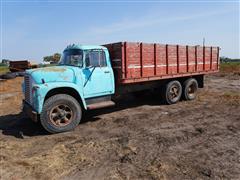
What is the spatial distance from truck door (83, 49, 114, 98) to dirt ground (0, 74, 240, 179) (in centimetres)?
99

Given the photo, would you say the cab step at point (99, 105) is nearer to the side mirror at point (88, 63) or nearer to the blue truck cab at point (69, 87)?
the blue truck cab at point (69, 87)

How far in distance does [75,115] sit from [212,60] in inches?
309

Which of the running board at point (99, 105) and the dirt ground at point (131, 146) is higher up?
the running board at point (99, 105)

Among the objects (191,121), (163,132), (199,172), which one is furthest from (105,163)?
(191,121)

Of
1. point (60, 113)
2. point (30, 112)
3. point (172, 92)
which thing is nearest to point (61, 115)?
point (60, 113)

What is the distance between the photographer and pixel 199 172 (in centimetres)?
429

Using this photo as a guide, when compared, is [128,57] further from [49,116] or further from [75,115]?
[49,116]

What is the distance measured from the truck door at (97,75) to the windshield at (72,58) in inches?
7.2

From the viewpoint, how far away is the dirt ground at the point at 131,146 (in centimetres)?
443

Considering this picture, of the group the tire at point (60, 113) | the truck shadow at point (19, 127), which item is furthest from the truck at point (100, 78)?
Answer: the truck shadow at point (19, 127)

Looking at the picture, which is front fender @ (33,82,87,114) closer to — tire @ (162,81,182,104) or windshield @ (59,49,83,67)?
windshield @ (59,49,83,67)

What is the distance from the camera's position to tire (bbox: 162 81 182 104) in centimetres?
1020

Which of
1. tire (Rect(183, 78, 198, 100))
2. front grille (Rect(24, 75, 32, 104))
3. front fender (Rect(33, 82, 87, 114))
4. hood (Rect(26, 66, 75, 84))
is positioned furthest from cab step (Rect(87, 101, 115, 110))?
tire (Rect(183, 78, 198, 100))

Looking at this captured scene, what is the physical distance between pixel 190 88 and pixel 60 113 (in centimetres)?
659
